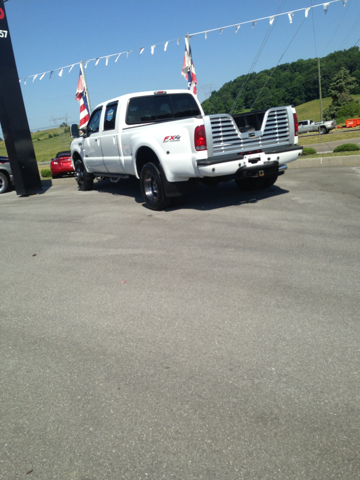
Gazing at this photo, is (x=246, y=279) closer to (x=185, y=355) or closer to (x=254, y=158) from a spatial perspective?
(x=185, y=355)

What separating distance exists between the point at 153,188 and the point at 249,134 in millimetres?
2152

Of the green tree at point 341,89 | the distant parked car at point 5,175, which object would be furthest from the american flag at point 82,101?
the green tree at point 341,89

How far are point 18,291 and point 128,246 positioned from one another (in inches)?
68.3

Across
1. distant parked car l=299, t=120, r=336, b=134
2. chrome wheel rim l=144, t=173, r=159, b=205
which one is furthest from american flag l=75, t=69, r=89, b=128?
distant parked car l=299, t=120, r=336, b=134

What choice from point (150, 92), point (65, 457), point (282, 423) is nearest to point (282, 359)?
point (282, 423)

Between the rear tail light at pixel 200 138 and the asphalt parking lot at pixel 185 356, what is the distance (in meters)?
1.51

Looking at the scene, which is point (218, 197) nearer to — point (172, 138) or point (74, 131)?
point (172, 138)

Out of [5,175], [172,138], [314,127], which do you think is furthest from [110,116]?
[314,127]

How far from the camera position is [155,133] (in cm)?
735

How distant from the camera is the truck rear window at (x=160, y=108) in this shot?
8.71 meters

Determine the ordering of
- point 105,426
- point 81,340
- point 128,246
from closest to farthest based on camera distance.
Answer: point 105,426, point 81,340, point 128,246

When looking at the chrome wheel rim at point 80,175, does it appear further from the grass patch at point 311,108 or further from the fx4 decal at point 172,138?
the grass patch at point 311,108

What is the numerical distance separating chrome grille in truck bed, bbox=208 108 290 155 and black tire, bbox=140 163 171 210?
134 centimetres

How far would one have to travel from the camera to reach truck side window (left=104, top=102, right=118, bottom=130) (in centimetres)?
902
